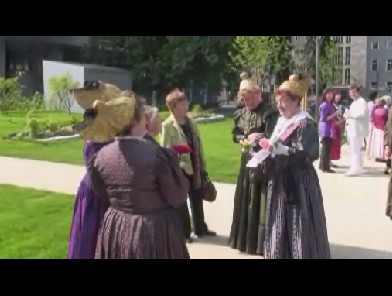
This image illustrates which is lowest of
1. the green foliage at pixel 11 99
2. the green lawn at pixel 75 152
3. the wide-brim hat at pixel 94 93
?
the green lawn at pixel 75 152

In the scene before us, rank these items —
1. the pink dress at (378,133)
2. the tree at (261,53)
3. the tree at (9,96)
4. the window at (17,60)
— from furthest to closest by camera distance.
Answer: the window at (17,60) < the tree at (261,53) < the tree at (9,96) < the pink dress at (378,133)

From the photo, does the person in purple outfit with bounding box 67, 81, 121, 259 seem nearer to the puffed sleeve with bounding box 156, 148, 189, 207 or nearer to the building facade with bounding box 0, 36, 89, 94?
the puffed sleeve with bounding box 156, 148, 189, 207

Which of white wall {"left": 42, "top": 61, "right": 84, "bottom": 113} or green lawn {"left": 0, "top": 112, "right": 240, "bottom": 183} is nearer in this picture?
green lawn {"left": 0, "top": 112, "right": 240, "bottom": 183}

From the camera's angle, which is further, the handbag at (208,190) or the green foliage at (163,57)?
the green foliage at (163,57)

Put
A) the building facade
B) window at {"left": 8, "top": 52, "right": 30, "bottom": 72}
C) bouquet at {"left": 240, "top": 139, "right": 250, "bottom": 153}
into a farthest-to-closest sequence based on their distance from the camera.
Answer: window at {"left": 8, "top": 52, "right": 30, "bottom": 72} → the building facade → bouquet at {"left": 240, "top": 139, "right": 250, "bottom": 153}

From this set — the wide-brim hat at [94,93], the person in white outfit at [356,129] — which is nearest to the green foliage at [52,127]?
the person in white outfit at [356,129]

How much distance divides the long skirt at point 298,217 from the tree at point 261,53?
26.8 meters

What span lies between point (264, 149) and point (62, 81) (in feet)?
72.5

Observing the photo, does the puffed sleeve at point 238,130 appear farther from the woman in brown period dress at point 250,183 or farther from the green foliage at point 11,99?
the green foliage at point 11,99

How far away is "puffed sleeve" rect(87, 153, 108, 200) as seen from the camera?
399 centimetres

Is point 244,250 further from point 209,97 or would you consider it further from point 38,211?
point 209,97

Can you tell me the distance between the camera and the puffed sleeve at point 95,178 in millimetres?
3988

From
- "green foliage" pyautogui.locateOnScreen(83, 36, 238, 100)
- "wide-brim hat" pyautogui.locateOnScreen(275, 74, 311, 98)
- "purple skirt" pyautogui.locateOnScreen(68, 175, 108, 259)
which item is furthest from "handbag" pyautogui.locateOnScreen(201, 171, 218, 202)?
"green foliage" pyautogui.locateOnScreen(83, 36, 238, 100)
